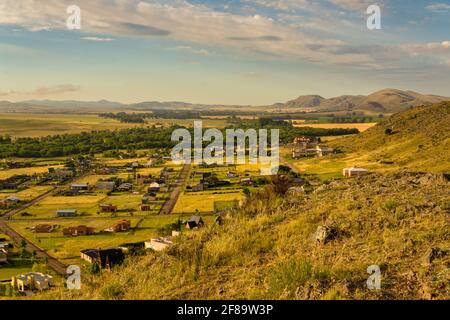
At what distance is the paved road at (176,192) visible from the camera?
5345cm

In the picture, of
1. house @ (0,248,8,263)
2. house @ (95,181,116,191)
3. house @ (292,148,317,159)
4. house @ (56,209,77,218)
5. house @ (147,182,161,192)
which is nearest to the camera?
house @ (0,248,8,263)

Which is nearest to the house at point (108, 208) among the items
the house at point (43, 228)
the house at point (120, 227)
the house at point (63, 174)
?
the house at point (43, 228)

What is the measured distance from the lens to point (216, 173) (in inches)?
3078

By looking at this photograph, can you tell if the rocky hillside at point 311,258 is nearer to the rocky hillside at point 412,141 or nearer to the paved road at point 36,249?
the paved road at point 36,249

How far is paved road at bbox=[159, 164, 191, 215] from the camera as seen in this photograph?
53.5m

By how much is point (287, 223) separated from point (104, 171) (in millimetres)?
81535

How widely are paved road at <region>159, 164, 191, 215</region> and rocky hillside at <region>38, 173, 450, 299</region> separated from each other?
41.8 m

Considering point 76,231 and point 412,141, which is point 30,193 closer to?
point 76,231

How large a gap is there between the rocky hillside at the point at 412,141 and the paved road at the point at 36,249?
119 feet

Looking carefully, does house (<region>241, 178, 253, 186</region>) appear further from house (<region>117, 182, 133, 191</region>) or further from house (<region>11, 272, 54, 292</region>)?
house (<region>11, 272, 54, 292</region>)

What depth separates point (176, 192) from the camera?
214 feet
